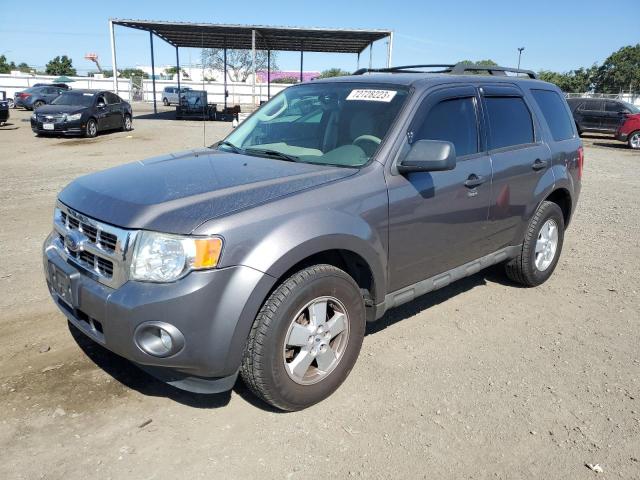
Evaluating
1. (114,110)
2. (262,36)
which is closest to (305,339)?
(114,110)

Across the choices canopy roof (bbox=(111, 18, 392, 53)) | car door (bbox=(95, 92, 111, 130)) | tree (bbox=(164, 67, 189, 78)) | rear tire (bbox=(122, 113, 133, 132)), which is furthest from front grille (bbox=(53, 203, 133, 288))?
tree (bbox=(164, 67, 189, 78))

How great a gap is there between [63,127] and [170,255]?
16.6 metres

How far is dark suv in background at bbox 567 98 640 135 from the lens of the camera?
2118 cm

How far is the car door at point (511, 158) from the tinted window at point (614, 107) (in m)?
19.8

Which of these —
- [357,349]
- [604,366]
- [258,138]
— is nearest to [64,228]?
[258,138]

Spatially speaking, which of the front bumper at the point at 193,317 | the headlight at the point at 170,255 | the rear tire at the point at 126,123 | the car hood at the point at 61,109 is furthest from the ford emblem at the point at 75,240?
the rear tire at the point at 126,123

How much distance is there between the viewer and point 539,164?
14.9 ft

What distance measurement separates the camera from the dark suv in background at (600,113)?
21177 millimetres

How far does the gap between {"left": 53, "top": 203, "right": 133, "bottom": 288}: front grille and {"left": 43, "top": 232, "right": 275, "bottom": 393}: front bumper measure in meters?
0.07

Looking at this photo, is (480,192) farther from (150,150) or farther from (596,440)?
(150,150)

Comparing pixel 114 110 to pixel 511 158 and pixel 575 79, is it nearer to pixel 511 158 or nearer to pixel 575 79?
pixel 511 158

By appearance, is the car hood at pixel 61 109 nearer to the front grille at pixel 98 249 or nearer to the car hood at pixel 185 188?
the car hood at pixel 185 188

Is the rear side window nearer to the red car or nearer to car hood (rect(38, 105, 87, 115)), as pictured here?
car hood (rect(38, 105, 87, 115))

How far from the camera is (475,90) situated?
4031 millimetres
